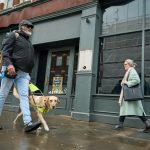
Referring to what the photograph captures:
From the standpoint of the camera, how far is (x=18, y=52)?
18.9ft

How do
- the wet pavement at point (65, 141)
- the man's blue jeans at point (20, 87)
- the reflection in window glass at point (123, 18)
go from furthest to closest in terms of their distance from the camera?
the reflection in window glass at point (123, 18) → the man's blue jeans at point (20, 87) → the wet pavement at point (65, 141)

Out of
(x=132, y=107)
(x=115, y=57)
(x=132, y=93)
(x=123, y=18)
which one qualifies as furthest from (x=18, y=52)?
(x=123, y=18)

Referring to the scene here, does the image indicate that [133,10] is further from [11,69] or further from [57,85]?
[11,69]

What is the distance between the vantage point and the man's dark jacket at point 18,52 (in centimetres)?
570

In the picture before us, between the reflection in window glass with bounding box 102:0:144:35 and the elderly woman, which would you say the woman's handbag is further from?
the reflection in window glass with bounding box 102:0:144:35

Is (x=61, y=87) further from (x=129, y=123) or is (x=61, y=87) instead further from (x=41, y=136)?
(x=41, y=136)

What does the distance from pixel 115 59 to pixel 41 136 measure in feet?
14.7

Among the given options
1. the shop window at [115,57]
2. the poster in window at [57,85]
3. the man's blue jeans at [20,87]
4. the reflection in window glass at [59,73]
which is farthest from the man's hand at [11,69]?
the poster in window at [57,85]

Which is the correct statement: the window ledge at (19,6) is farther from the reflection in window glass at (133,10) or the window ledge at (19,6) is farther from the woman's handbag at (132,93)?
the woman's handbag at (132,93)

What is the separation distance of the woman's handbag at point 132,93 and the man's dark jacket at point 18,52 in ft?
8.80

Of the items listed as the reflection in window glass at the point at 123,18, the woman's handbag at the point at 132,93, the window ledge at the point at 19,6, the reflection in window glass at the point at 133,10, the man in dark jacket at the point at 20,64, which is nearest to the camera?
the man in dark jacket at the point at 20,64

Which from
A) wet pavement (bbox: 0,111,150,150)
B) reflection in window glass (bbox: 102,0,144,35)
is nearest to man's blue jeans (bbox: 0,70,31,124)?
wet pavement (bbox: 0,111,150,150)

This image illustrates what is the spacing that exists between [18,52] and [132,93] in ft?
10.0

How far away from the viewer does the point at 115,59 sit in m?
9.16
